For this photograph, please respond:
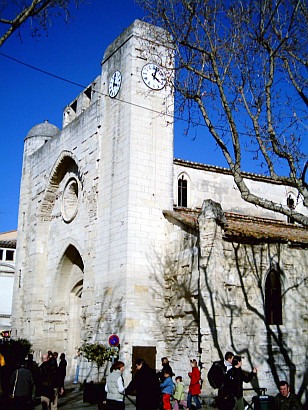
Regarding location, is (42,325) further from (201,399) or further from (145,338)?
(201,399)

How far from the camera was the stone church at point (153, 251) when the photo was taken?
1439 cm

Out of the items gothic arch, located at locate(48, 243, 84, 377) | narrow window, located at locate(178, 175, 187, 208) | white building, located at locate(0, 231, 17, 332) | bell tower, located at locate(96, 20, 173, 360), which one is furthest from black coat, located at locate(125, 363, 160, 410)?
white building, located at locate(0, 231, 17, 332)

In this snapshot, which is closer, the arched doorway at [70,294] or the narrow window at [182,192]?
the narrow window at [182,192]

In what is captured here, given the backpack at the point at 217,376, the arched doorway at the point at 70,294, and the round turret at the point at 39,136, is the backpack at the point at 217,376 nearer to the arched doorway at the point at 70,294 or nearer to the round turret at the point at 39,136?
the arched doorway at the point at 70,294

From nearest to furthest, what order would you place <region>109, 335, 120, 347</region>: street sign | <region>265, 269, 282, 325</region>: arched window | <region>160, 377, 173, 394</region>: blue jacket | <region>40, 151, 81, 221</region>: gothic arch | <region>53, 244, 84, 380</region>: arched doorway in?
<region>160, 377, 173, 394</region>: blue jacket
<region>109, 335, 120, 347</region>: street sign
<region>265, 269, 282, 325</region>: arched window
<region>53, 244, 84, 380</region>: arched doorway
<region>40, 151, 81, 221</region>: gothic arch

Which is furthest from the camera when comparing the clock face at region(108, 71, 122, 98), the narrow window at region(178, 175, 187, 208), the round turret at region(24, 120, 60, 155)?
the round turret at region(24, 120, 60, 155)

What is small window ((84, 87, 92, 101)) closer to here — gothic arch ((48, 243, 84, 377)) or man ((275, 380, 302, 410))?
gothic arch ((48, 243, 84, 377))

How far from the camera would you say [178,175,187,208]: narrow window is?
19.9 m

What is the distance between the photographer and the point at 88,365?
1683 cm

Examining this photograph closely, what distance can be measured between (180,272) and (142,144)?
4533 millimetres

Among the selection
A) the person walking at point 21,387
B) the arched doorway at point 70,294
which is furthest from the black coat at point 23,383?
the arched doorway at point 70,294

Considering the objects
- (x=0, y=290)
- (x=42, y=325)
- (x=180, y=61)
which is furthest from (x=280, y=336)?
(x=0, y=290)

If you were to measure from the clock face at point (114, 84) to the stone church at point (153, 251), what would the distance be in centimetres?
9

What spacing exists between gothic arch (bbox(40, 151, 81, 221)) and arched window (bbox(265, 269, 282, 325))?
31.9ft
